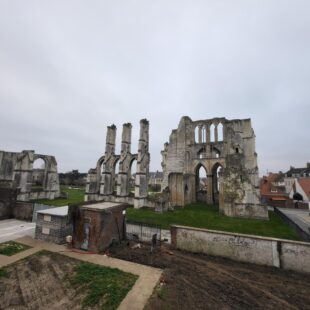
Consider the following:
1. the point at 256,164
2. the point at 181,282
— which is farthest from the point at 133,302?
the point at 256,164

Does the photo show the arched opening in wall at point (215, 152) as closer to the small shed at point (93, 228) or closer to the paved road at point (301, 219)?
the paved road at point (301, 219)

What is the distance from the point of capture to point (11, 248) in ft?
31.0

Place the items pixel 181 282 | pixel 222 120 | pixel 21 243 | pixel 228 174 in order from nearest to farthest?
→ 1. pixel 181 282
2. pixel 21 243
3. pixel 228 174
4. pixel 222 120

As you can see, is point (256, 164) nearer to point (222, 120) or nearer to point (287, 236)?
point (222, 120)

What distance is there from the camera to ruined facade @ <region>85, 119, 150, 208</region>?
24.4 meters

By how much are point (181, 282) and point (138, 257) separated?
281 cm

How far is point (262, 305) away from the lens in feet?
19.2

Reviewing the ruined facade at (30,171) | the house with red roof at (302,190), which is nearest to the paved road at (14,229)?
the ruined facade at (30,171)

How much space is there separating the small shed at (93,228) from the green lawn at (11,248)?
265 centimetres

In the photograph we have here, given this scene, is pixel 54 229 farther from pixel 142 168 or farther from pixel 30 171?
pixel 30 171

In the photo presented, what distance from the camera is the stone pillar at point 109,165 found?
27422 mm

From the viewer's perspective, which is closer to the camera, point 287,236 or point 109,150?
point 287,236

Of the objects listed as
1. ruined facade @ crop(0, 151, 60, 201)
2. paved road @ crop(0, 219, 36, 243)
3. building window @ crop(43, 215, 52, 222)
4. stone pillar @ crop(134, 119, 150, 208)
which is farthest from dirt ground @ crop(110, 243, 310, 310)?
ruined facade @ crop(0, 151, 60, 201)

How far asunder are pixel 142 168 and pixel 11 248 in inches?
652
